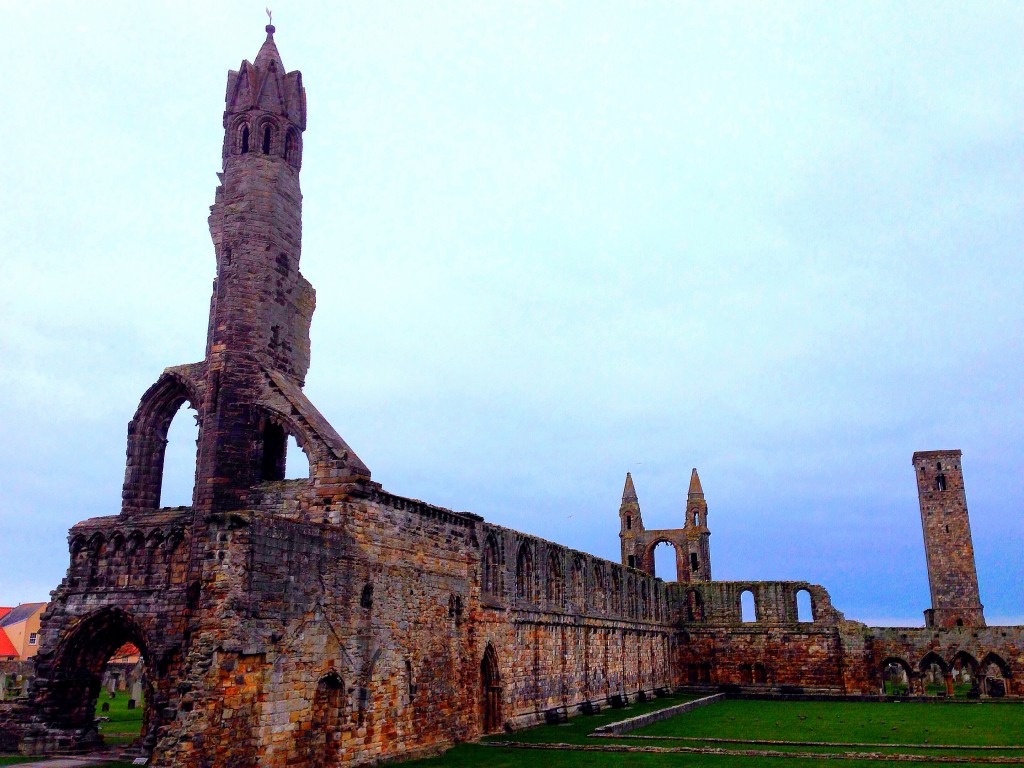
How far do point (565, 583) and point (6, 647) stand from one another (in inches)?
1875

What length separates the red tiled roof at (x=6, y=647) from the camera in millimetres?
58844

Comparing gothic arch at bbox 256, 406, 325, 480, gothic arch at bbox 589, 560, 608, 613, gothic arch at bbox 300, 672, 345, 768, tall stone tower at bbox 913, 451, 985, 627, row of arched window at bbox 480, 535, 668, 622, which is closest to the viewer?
gothic arch at bbox 300, 672, 345, 768

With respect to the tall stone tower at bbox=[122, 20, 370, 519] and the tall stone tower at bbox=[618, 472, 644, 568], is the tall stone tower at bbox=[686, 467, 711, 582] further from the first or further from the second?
the tall stone tower at bbox=[122, 20, 370, 519]

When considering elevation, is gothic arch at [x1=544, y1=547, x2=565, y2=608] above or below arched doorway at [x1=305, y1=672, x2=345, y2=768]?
above

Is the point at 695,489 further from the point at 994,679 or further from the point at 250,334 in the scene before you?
the point at 250,334

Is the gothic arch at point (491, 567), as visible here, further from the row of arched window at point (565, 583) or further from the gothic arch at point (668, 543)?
the gothic arch at point (668, 543)

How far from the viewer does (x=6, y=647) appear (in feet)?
195

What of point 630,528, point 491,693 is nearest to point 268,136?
point 491,693

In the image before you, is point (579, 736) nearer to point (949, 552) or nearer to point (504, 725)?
point (504, 725)

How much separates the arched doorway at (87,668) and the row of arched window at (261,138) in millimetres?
12723

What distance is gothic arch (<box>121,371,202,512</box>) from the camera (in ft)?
77.0

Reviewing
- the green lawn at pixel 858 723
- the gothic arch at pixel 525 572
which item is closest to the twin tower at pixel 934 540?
the green lawn at pixel 858 723

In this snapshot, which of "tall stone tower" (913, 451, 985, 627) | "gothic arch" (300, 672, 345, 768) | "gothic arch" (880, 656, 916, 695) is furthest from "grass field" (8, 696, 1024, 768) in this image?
"tall stone tower" (913, 451, 985, 627)

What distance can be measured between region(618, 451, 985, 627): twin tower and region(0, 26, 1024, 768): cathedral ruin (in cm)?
2409
